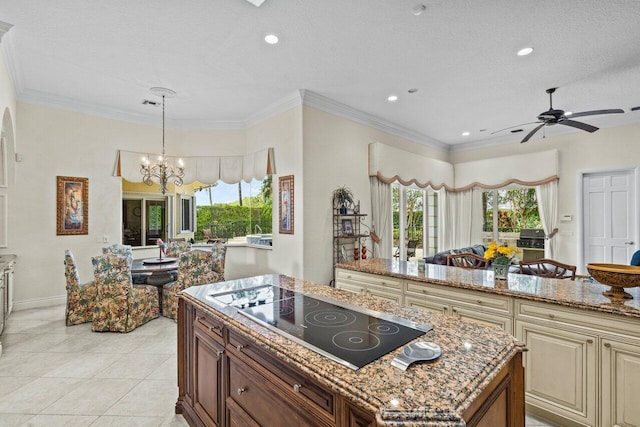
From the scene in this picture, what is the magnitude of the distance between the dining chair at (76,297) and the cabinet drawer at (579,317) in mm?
4719

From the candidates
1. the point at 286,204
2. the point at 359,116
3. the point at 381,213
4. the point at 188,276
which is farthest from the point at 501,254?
the point at 188,276

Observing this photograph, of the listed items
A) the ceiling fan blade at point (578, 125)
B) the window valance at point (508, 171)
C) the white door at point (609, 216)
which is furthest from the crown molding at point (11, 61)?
the white door at point (609, 216)

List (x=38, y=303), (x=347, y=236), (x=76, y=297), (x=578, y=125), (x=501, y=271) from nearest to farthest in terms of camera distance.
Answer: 1. (x=501, y=271)
2. (x=76, y=297)
3. (x=578, y=125)
4. (x=38, y=303)
5. (x=347, y=236)

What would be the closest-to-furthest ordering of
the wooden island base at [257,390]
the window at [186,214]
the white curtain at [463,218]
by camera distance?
1. the wooden island base at [257,390]
2. the window at [186,214]
3. the white curtain at [463,218]

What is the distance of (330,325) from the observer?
1.47 meters

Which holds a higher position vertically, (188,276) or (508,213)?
(508,213)

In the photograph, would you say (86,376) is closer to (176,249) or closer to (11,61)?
(176,249)

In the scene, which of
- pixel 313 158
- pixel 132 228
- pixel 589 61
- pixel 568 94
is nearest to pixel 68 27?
pixel 313 158

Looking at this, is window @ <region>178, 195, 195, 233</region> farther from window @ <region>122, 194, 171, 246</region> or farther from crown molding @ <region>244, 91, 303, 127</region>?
crown molding @ <region>244, 91, 303, 127</region>

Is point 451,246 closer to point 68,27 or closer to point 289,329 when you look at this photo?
point 289,329

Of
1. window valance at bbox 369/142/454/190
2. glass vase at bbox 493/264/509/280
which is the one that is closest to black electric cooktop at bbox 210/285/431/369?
glass vase at bbox 493/264/509/280

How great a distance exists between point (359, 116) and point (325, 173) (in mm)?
1263

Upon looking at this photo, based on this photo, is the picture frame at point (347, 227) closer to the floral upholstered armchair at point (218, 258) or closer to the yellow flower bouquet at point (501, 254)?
the floral upholstered armchair at point (218, 258)

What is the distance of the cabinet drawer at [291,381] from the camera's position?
1.05m
